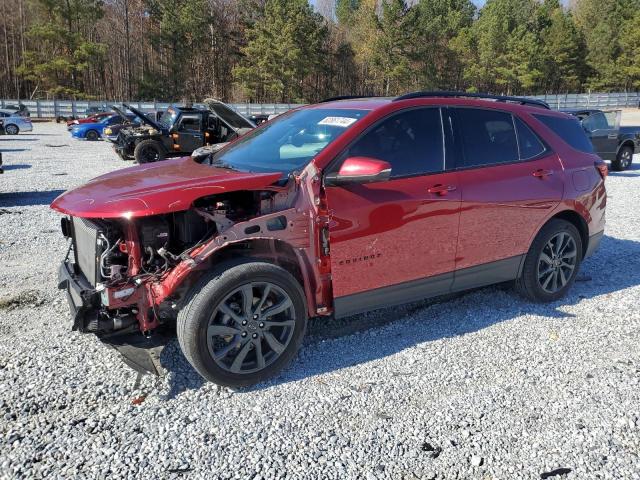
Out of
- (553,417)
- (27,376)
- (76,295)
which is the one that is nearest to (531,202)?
(553,417)

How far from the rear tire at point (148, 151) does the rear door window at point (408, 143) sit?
12.6 meters

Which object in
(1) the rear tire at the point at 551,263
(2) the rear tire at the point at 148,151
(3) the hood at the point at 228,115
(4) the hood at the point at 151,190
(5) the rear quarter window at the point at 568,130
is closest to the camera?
(4) the hood at the point at 151,190

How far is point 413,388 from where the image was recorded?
137 inches

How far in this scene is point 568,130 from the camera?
5.06 metres

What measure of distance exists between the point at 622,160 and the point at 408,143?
13264 millimetres

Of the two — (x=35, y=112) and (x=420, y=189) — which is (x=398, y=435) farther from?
(x=35, y=112)

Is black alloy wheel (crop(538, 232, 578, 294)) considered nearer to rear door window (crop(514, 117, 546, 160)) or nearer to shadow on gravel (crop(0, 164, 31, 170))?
rear door window (crop(514, 117, 546, 160))

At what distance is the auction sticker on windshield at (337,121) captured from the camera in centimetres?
385

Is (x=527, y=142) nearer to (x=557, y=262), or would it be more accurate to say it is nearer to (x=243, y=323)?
(x=557, y=262)

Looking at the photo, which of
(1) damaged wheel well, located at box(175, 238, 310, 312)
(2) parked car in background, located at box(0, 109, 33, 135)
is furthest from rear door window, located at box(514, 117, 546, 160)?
(2) parked car in background, located at box(0, 109, 33, 135)

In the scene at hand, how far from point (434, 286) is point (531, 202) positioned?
1189mm

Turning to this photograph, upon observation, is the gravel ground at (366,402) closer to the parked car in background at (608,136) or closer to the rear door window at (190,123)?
the parked car in background at (608,136)

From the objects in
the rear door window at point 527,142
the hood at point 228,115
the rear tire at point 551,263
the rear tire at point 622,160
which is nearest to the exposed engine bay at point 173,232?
the rear door window at point 527,142

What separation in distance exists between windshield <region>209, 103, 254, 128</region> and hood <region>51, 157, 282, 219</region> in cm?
265
